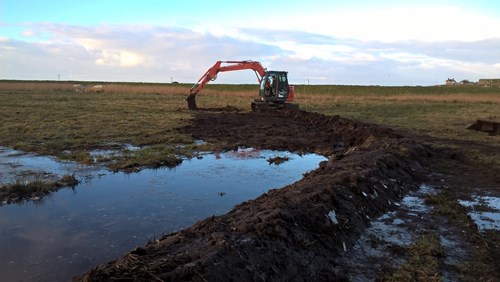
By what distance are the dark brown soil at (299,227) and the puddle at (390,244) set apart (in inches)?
5.5

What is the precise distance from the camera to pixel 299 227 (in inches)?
216

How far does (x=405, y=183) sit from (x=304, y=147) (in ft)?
19.9

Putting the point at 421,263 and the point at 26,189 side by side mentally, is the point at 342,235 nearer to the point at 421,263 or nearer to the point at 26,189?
→ the point at 421,263

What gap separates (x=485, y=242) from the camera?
584 centimetres

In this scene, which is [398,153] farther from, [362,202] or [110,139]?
[110,139]

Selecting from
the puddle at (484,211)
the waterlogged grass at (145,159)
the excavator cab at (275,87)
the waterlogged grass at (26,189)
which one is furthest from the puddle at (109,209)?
the excavator cab at (275,87)

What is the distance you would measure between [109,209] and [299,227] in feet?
12.7

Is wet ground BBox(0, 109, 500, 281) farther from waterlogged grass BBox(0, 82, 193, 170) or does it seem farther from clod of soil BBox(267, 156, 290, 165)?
waterlogged grass BBox(0, 82, 193, 170)

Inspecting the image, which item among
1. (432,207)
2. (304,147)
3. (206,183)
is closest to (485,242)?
(432,207)

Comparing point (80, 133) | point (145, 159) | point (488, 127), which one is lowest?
point (145, 159)

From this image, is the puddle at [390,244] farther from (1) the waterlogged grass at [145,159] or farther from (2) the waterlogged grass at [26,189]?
(1) the waterlogged grass at [145,159]

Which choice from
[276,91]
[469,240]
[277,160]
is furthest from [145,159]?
[276,91]

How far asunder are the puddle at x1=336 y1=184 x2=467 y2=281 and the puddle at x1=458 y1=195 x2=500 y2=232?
679 millimetres

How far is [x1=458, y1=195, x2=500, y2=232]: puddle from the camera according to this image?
6739 mm
